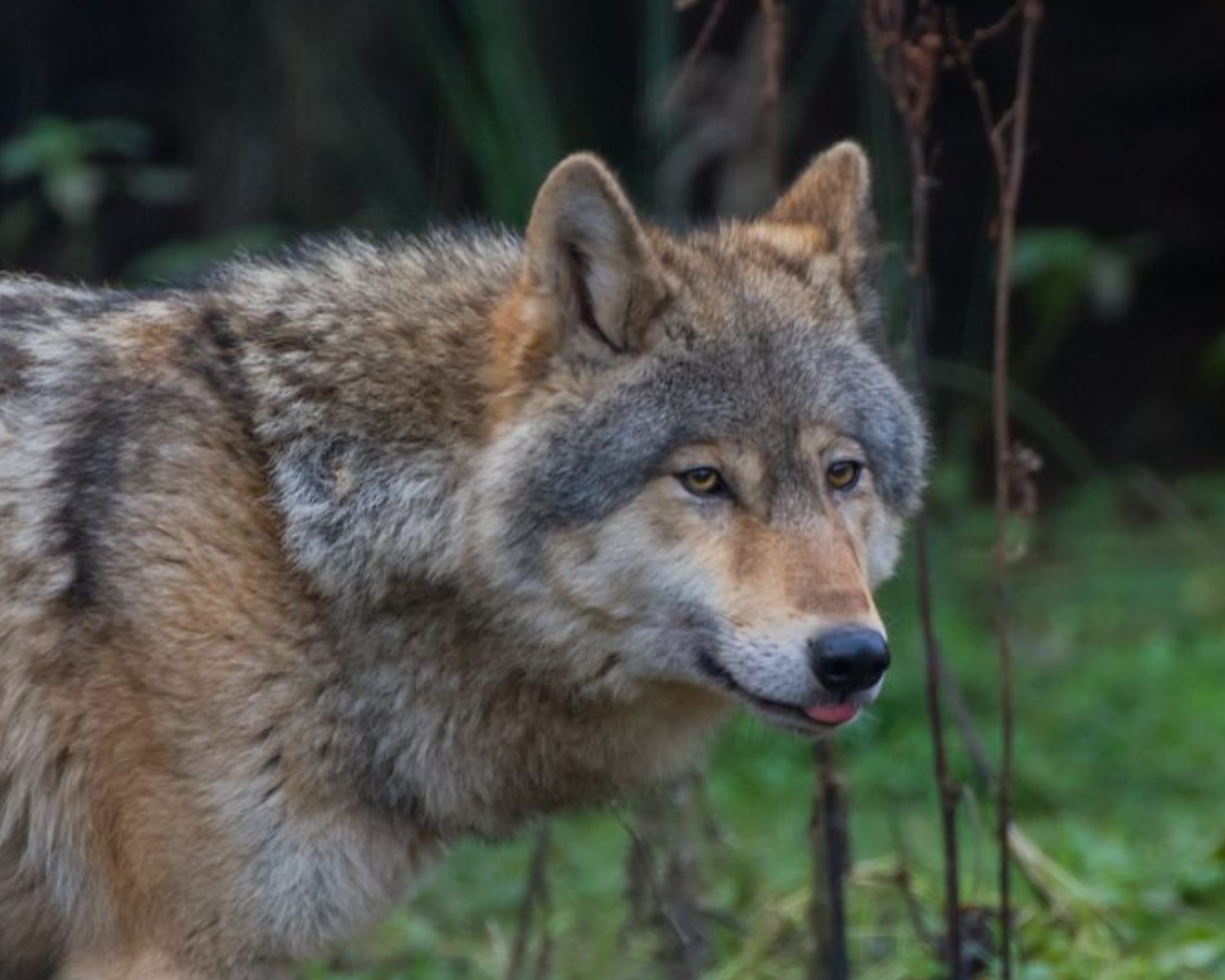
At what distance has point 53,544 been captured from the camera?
450 cm

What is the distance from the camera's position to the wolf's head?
430 cm

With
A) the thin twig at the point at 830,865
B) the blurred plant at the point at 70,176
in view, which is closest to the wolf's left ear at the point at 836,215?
the thin twig at the point at 830,865

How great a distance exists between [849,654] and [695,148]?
18.3ft

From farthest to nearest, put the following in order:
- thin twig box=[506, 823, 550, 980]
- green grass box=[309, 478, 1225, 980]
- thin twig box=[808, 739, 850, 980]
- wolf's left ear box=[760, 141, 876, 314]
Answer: green grass box=[309, 478, 1225, 980], thin twig box=[506, 823, 550, 980], thin twig box=[808, 739, 850, 980], wolf's left ear box=[760, 141, 876, 314]

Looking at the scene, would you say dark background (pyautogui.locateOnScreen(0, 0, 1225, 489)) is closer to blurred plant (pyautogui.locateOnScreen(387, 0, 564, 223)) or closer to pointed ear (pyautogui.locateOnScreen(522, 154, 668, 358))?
blurred plant (pyautogui.locateOnScreen(387, 0, 564, 223))

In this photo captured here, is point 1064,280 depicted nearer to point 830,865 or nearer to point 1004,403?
point 1004,403

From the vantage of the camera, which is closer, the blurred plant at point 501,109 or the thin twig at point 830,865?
the thin twig at point 830,865

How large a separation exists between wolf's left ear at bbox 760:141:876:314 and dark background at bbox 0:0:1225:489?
3.05m

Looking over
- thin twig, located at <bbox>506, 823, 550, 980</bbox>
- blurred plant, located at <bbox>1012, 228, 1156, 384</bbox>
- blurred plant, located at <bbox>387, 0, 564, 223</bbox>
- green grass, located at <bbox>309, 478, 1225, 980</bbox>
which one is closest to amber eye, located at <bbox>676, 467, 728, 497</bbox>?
green grass, located at <bbox>309, 478, 1225, 980</bbox>

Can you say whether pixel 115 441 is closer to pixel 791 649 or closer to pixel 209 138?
pixel 791 649

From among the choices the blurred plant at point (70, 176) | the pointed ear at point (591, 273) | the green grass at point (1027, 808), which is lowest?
the green grass at point (1027, 808)

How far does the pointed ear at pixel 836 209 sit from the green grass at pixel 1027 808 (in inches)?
57.1

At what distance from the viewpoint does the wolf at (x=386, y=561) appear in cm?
441

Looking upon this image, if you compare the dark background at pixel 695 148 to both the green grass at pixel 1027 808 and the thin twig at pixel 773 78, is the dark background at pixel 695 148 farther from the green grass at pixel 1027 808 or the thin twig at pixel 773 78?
the thin twig at pixel 773 78
